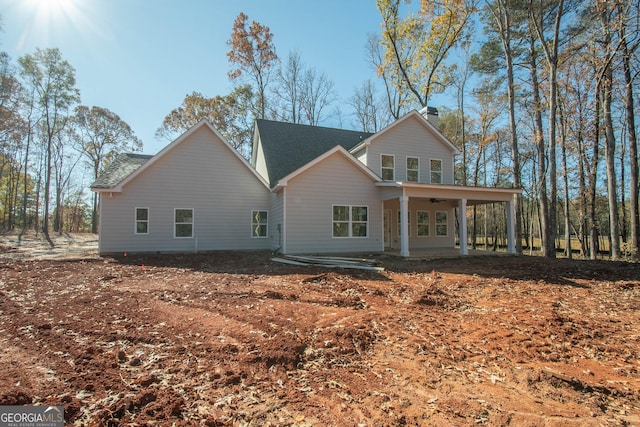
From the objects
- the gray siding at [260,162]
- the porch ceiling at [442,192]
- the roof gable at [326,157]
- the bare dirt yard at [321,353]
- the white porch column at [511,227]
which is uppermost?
the gray siding at [260,162]

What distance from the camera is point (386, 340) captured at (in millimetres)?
4301

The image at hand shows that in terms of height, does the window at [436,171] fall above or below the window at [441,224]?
above

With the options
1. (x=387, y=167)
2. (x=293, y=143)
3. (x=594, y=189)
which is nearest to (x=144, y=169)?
(x=293, y=143)

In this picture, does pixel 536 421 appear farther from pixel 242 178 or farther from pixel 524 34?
pixel 524 34

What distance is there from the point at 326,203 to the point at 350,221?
140cm

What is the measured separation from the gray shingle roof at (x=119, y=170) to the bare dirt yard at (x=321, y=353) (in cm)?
669

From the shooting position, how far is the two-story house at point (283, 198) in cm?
1306

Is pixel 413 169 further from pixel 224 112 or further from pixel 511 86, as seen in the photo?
pixel 224 112

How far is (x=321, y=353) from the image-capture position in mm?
3824

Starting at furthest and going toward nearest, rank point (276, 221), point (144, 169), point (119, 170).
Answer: point (119, 170), point (276, 221), point (144, 169)

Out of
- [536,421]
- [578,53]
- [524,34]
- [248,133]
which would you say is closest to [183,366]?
[536,421]

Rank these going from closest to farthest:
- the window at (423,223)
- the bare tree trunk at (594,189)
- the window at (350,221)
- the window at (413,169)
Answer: the window at (350,221) < the window at (413,169) < the window at (423,223) < the bare tree trunk at (594,189)

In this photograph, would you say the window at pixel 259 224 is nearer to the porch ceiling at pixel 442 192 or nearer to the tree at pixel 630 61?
the porch ceiling at pixel 442 192

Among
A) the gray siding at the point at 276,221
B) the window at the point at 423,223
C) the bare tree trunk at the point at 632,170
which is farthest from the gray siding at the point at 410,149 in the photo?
the bare tree trunk at the point at 632,170
